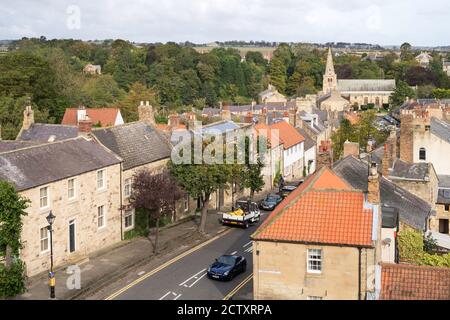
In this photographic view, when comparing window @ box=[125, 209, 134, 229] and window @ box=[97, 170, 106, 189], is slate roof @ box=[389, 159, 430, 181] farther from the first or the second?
window @ box=[97, 170, 106, 189]

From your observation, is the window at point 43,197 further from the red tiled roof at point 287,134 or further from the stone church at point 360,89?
the stone church at point 360,89

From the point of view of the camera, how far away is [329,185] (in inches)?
1027

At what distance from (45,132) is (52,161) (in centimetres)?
1517

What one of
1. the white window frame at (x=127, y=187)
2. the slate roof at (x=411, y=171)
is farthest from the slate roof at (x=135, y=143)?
the slate roof at (x=411, y=171)

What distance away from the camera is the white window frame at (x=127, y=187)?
1537 inches

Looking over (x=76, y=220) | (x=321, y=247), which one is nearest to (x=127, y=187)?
(x=76, y=220)

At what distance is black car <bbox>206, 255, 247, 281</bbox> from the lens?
101 ft

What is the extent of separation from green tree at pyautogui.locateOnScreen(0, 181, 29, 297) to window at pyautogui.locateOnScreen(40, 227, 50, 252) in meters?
2.87

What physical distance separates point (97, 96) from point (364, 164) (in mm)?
66957

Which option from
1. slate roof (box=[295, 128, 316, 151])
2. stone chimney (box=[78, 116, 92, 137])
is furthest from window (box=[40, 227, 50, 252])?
→ slate roof (box=[295, 128, 316, 151])

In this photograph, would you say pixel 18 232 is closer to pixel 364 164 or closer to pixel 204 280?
pixel 204 280

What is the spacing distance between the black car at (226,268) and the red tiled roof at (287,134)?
Answer: 31.1 m

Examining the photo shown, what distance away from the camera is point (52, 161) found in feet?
112
